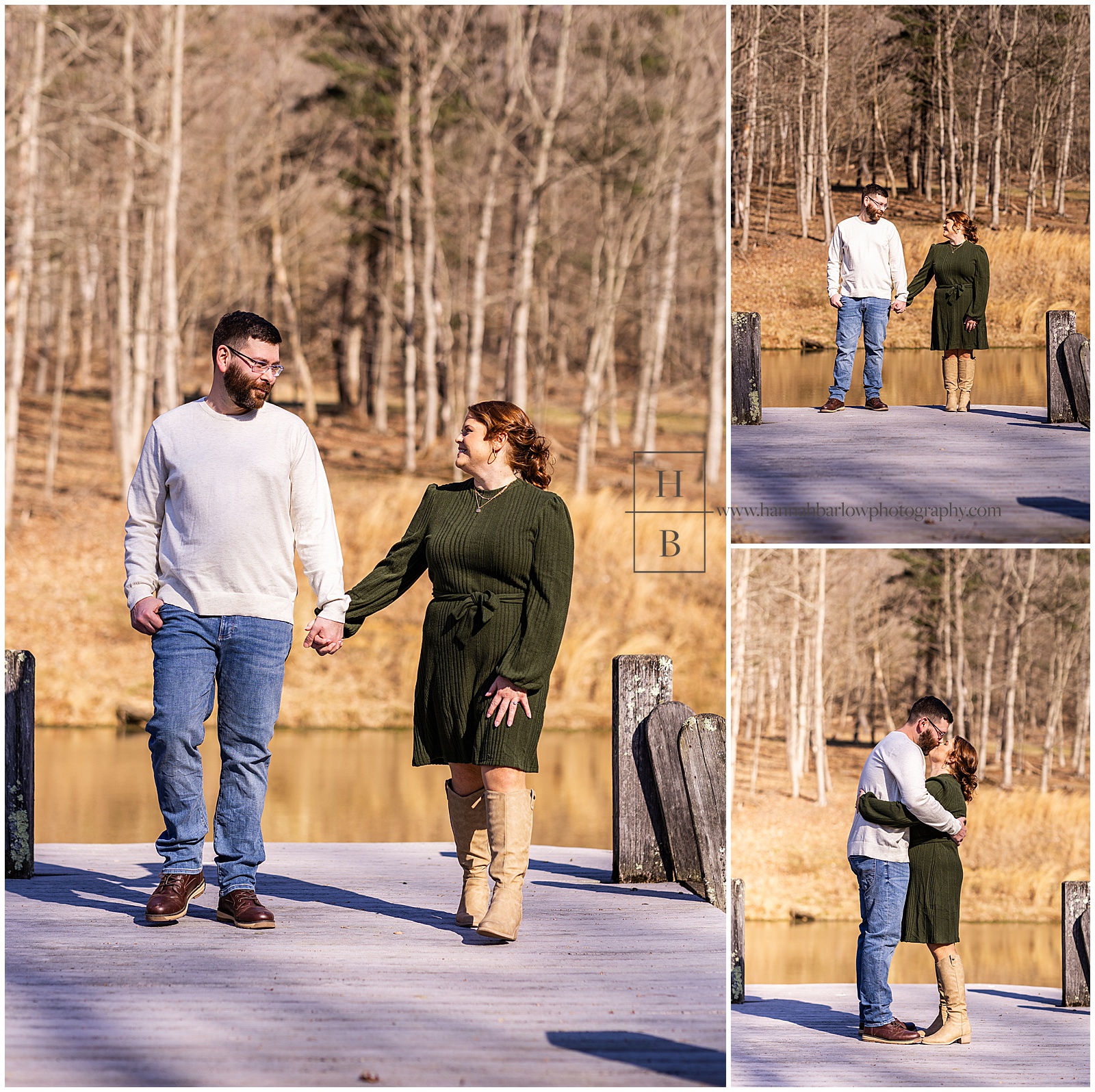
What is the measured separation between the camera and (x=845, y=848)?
1312 cm

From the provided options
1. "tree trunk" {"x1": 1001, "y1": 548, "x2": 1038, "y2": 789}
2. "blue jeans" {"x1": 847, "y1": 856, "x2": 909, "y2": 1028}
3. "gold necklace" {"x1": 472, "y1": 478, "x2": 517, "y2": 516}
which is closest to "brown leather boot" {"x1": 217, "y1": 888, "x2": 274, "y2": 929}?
"gold necklace" {"x1": 472, "y1": 478, "x2": 517, "y2": 516}

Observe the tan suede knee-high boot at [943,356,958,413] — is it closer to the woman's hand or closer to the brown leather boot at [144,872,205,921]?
the woman's hand

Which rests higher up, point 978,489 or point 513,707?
point 978,489

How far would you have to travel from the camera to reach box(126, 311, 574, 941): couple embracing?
398 centimetres

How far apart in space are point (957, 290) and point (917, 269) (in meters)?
0.15

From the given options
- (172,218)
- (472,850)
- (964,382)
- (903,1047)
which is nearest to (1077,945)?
(903,1047)

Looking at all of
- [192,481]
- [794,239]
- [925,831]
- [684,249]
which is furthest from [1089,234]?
[684,249]

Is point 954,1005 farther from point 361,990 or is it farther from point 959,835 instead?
point 361,990

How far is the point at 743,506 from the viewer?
11.3ft

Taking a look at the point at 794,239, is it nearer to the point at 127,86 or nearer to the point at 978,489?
the point at 978,489

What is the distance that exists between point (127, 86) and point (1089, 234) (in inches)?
635

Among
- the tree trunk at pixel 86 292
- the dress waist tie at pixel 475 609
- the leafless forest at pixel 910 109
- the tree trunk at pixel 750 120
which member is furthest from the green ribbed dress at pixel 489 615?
the tree trunk at pixel 86 292

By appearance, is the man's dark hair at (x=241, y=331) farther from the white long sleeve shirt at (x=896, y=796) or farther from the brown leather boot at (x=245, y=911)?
the white long sleeve shirt at (x=896, y=796)

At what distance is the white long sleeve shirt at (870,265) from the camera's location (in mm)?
4027
